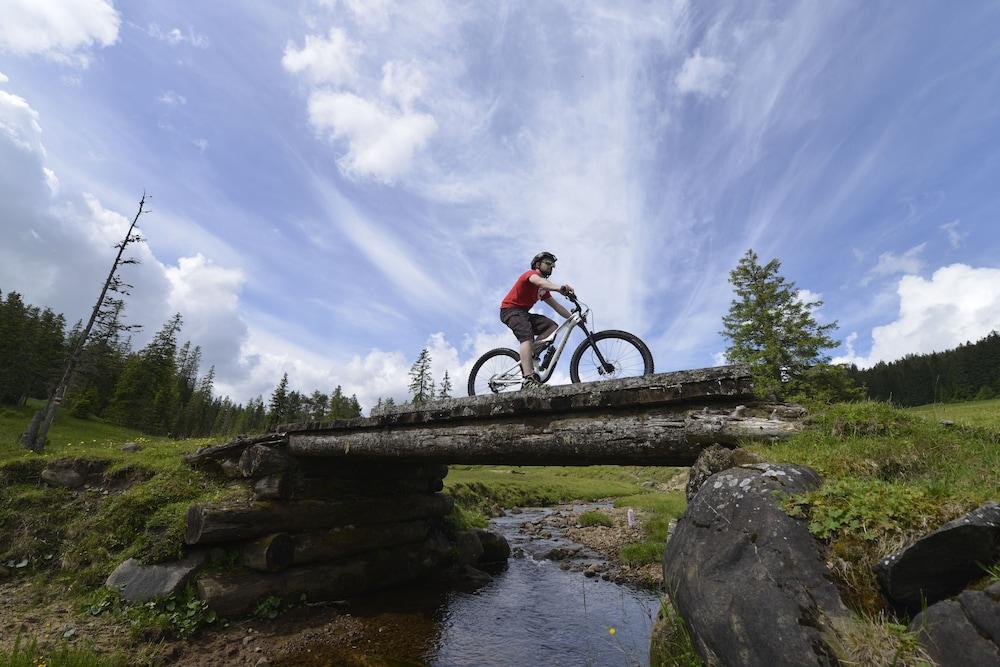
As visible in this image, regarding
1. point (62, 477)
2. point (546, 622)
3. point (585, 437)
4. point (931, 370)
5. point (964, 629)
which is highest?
point (931, 370)

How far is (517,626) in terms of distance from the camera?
9141mm

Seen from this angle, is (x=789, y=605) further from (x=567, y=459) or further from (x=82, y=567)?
(x=82, y=567)

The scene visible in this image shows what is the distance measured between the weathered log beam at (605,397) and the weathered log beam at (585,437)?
14cm

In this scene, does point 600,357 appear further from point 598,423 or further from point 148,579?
point 148,579

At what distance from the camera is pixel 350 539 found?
10461mm

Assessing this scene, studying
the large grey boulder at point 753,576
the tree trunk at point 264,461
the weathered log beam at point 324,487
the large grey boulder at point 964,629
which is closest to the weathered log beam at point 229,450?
the tree trunk at point 264,461

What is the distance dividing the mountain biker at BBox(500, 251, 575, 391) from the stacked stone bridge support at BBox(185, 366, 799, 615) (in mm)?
1796

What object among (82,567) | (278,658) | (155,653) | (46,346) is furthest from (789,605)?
(46,346)

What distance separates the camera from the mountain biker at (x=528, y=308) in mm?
8531

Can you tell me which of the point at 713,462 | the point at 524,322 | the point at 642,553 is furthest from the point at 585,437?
the point at 642,553

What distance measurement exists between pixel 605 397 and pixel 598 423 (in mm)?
334

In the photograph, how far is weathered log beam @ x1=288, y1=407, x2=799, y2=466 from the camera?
Result: 4.61 m

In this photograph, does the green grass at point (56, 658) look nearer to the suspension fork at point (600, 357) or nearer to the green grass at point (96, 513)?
the green grass at point (96, 513)

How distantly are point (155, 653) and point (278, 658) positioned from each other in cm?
170
